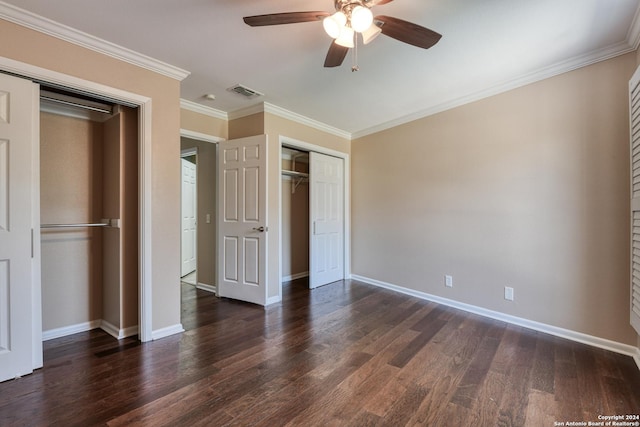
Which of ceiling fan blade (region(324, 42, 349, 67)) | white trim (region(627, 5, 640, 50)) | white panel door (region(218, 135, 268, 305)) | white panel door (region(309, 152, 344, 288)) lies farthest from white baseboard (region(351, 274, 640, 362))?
ceiling fan blade (region(324, 42, 349, 67))

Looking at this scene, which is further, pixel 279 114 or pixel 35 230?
pixel 279 114

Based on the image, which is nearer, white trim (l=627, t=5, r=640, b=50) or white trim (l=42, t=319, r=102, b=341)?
white trim (l=627, t=5, r=640, b=50)

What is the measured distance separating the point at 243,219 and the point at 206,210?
870 mm

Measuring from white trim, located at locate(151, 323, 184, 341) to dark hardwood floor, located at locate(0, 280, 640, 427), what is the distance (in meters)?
0.09

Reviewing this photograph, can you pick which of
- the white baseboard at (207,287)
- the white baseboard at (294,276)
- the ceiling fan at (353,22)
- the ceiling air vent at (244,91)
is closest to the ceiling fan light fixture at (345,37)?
the ceiling fan at (353,22)

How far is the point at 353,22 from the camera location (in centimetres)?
155

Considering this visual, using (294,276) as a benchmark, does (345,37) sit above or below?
above

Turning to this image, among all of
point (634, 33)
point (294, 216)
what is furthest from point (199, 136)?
point (634, 33)

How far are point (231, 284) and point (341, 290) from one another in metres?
1.55

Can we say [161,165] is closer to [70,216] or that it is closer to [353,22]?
[70,216]

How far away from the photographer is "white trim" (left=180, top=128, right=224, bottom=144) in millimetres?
3533

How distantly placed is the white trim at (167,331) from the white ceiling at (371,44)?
2.42 meters

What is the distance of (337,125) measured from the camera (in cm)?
448

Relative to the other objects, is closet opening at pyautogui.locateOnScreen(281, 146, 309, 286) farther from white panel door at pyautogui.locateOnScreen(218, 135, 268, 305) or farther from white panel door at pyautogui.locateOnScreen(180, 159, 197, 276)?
white panel door at pyautogui.locateOnScreen(180, 159, 197, 276)
